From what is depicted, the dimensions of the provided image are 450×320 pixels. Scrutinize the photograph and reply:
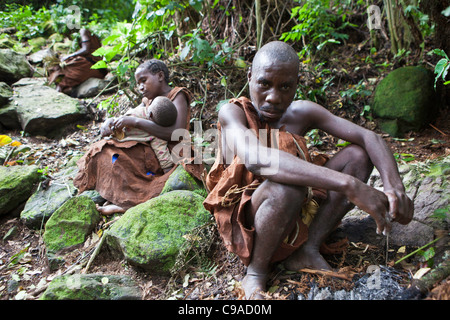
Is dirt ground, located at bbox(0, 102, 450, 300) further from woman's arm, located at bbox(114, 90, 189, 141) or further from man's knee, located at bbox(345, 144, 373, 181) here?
woman's arm, located at bbox(114, 90, 189, 141)

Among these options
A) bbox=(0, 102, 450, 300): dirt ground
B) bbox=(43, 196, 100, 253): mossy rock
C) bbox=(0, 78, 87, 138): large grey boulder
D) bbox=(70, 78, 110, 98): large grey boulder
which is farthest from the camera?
bbox=(70, 78, 110, 98): large grey boulder

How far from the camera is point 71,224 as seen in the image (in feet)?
10.5

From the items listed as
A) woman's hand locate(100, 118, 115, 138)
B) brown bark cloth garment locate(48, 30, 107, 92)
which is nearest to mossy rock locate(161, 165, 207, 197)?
woman's hand locate(100, 118, 115, 138)

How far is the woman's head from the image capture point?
3828 mm

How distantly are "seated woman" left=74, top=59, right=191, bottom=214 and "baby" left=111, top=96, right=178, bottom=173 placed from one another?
0.04 metres

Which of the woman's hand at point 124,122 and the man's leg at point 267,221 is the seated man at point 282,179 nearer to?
the man's leg at point 267,221

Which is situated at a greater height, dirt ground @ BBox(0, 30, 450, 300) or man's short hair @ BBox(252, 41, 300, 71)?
man's short hair @ BBox(252, 41, 300, 71)

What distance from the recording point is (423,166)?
10.3 ft

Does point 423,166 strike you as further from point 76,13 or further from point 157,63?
point 76,13

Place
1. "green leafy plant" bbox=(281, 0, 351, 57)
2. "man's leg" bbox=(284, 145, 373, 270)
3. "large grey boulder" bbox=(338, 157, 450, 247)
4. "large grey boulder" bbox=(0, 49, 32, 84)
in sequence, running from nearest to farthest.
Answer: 1. "man's leg" bbox=(284, 145, 373, 270)
2. "large grey boulder" bbox=(338, 157, 450, 247)
3. "green leafy plant" bbox=(281, 0, 351, 57)
4. "large grey boulder" bbox=(0, 49, 32, 84)

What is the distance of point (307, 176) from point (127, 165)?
2263mm

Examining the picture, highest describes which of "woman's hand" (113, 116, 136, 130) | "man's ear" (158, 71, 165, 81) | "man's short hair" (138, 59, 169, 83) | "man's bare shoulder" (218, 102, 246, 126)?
"man's bare shoulder" (218, 102, 246, 126)

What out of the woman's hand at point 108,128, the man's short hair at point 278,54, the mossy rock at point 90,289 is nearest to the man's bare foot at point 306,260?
the mossy rock at point 90,289

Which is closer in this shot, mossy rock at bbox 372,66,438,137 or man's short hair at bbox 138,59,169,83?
man's short hair at bbox 138,59,169,83
